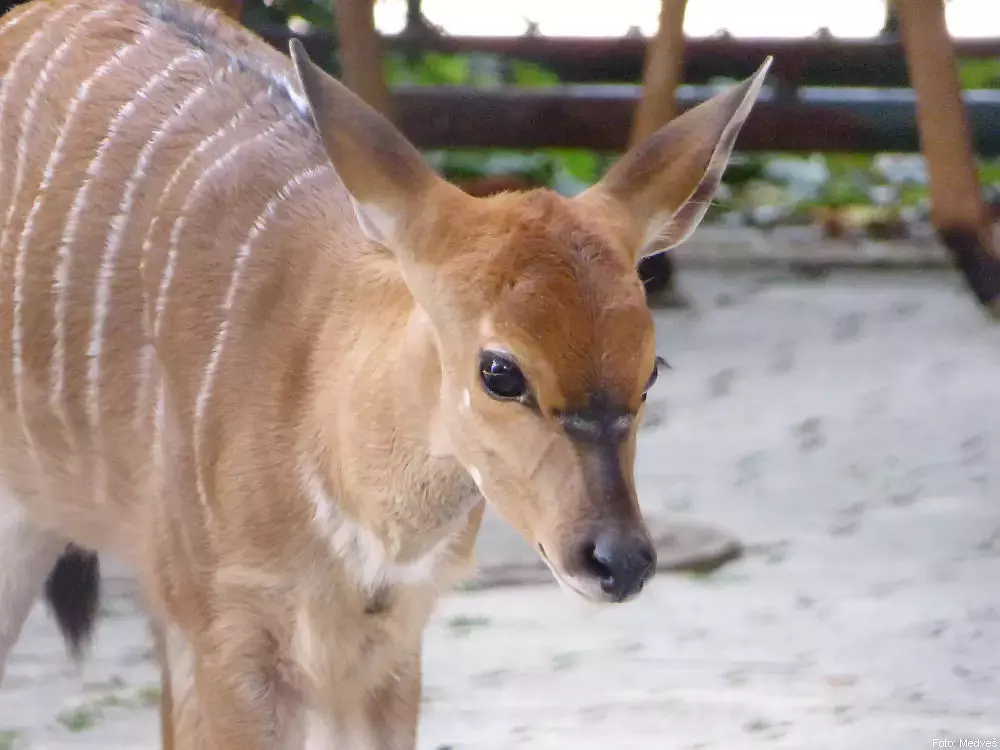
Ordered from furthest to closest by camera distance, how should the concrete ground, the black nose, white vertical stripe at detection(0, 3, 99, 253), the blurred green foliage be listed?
the blurred green foliage, the concrete ground, white vertical stripe at detection(0, 3, 99, 253), the black nose

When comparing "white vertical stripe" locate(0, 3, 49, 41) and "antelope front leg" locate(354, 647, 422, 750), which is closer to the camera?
"antelope front leg" locate(354, 647, 422, 750)

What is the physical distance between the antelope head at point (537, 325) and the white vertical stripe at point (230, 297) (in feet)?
1.00

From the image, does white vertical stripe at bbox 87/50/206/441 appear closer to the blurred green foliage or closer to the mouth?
the mouth

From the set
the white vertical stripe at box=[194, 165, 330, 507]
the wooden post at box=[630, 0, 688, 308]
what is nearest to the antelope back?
the white vertical stripe at box=[194, 165, 330, 507]

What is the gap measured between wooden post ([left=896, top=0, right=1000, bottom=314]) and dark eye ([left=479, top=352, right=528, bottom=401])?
2434mm

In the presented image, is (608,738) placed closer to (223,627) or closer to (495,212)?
(223,627)

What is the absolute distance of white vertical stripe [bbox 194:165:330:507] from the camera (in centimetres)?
196

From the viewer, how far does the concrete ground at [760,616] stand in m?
2.71

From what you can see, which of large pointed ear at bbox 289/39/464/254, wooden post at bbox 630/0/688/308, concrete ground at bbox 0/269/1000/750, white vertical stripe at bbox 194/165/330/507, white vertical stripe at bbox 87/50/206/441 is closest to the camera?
large pointed ear at bbox 289/39/464/254

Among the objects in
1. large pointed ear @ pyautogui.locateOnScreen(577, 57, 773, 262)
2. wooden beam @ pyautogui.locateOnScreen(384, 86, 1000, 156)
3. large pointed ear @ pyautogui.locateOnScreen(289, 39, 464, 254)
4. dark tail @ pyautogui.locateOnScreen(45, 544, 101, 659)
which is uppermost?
large pointed ear @ pyautogui.locateOnScreen(289, 39, 464, 254)

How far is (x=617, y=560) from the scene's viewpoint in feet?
4.93

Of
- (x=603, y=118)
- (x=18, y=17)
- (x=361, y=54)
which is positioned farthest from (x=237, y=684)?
(x=603, y=118)

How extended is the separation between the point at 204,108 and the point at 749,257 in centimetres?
419

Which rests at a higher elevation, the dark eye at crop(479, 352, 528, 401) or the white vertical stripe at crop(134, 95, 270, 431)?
the dark eye at crop(479, 352, 528, 401)
